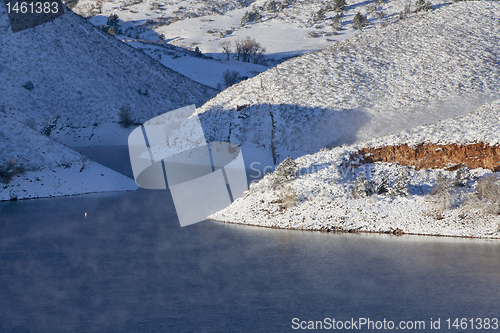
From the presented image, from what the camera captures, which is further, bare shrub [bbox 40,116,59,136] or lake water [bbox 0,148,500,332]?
bare shrub [bbox 40,116,59,136]

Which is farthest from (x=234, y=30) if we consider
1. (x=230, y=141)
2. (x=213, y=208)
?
(x=213, y=208)

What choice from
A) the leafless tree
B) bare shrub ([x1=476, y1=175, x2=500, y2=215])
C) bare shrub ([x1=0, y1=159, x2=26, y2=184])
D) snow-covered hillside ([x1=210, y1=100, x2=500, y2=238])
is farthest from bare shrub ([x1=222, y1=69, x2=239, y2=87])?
bare shrub ([x1=476, y1=175, x2=500, y2=215])

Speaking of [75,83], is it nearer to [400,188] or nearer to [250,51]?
[400,188]

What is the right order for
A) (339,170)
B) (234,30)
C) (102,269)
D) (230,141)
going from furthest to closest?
(234,30) < (230,141) < (339,170) < (102,269)

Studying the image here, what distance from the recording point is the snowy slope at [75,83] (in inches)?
2437

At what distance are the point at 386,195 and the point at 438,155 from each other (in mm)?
5803

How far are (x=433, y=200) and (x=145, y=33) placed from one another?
137292 mm

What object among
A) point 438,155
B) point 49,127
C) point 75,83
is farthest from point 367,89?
point 75,83

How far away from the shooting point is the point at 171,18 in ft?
561

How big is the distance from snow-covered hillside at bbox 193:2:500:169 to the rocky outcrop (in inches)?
484

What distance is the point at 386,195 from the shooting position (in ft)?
96.9

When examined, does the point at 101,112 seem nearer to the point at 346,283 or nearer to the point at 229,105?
the point at 229,105

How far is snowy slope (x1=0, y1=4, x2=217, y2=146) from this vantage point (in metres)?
61.9

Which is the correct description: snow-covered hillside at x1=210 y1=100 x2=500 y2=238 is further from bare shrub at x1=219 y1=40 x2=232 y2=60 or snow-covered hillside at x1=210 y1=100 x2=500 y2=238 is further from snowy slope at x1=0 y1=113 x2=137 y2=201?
bare shrub at x1=219 y1=40 x2=232 y2=60
